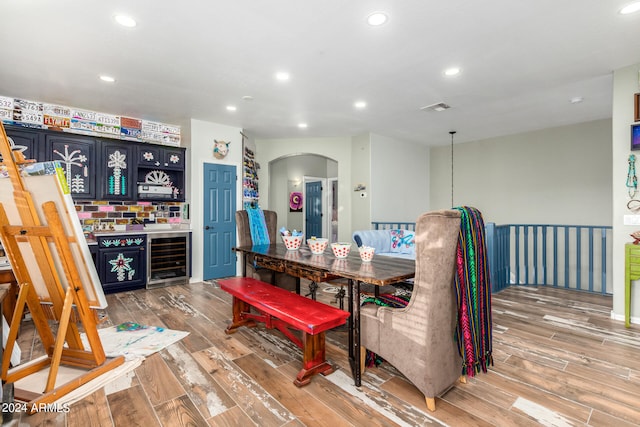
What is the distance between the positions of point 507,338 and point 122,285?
4.71 metres

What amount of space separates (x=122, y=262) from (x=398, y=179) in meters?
5.12

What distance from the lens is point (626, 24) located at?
8.05 feet

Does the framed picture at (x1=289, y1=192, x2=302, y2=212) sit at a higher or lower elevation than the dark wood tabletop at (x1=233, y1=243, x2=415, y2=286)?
higher

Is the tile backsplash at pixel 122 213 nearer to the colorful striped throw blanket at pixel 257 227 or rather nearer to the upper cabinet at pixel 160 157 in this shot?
the upper cabinet at pixel 160 157

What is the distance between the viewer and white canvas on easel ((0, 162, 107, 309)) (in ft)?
5.97

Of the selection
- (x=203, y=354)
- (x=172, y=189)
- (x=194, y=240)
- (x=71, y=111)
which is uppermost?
(x=71, y=111)

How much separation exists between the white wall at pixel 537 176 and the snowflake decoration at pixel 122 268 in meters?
6.18

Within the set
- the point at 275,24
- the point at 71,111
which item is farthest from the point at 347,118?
the point at 71,111

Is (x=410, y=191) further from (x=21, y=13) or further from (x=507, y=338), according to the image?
(x=21, y=13)

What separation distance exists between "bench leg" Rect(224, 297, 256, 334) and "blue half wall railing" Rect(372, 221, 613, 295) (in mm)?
3327

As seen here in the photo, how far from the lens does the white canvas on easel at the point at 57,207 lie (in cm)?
182

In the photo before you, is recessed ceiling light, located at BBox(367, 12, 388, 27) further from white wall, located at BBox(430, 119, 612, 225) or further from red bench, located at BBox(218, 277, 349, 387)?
white wall, located at BBox(430, 119, 612, 225)

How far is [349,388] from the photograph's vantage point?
200cm

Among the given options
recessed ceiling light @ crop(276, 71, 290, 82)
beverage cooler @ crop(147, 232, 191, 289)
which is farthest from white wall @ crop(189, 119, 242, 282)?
recessed ceiling light @ crop(276, 71, 290, 82)
